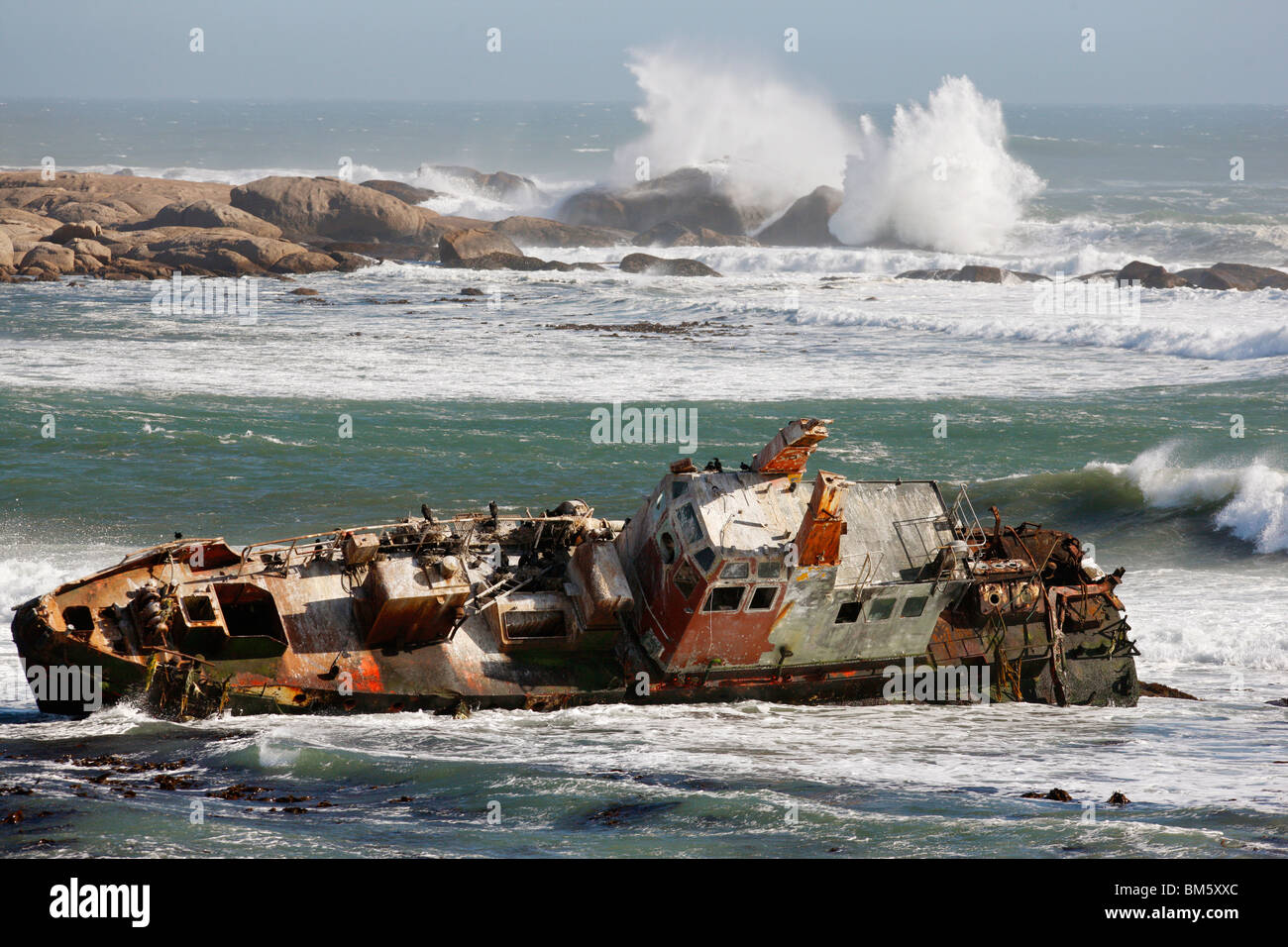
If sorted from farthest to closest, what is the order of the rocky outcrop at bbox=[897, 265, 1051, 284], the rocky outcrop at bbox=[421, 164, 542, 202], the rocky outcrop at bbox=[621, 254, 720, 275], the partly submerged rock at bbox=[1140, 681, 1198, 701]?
the rocky outcrop at bbox=[421, 164, 542, 202] → the rocky outcrop at bbox=[621, 254, 720, 275] → the rocky outcrop at bbox=[897, 265, 1051, 284] → the partly submerged rock at bbox=[1140, 681, 1198, 701]

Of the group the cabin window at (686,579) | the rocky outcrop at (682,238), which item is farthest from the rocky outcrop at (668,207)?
the cabin window at (686,579)

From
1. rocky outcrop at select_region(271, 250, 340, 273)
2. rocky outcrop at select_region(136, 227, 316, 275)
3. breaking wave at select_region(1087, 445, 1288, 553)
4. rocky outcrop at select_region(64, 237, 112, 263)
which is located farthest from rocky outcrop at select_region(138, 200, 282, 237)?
breaking wave at select_region(1087, 445, 1288, 553)

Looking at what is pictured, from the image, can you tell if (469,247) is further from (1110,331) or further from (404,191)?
(1110,331)

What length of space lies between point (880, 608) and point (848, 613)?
59cm

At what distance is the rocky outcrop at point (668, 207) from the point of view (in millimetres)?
108125

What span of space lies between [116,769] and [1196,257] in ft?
301

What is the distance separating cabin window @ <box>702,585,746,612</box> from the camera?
21027mm

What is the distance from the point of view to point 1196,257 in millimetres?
95062

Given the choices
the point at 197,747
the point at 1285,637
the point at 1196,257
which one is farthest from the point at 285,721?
the point at 1196,257

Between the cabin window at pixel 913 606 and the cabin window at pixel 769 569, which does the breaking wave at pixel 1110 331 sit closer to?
the cabin window at pixel 913 606

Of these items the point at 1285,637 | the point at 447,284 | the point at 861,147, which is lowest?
the point at 1285,637

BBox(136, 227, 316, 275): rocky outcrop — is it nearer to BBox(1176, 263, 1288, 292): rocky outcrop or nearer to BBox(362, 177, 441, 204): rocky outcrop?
BBox(362, 177, 441, 204): rocky outcrop

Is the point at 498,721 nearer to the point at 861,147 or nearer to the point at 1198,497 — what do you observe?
the point at 1198,497

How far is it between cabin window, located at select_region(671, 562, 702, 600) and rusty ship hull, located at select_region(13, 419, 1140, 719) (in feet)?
0.15
